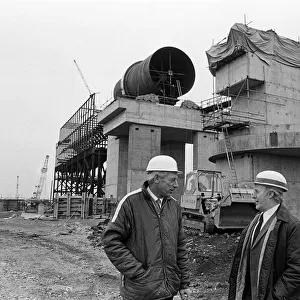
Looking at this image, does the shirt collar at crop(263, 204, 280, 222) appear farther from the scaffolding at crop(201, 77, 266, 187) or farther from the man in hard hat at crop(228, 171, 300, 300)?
the scaffolding at crop(201, 77, 266, 187)

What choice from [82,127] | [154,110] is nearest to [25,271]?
[154,110]

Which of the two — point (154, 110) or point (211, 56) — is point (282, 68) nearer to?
point (211, 56)

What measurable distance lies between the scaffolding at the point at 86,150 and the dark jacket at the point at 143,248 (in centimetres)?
4098

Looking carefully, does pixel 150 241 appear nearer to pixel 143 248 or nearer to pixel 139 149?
pixel 143 248

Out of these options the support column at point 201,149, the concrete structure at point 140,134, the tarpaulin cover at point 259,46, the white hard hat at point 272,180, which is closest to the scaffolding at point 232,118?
the tarpaulin cover at point 259,46

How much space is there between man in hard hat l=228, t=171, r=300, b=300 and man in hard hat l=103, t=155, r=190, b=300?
522 mm

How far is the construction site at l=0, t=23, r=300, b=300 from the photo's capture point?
10.5 meters

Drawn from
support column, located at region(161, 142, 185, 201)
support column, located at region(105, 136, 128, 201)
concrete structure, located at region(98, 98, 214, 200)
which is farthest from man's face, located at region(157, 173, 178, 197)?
support column, located at region(161, 142, 185, 201)

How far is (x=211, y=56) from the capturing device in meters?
25.3

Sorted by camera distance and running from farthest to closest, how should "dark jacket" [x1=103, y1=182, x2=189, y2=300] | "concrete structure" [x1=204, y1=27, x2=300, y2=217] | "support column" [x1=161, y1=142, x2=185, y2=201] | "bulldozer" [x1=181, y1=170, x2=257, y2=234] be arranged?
1. "support column" [x1=161, y1=142, x2=185, y2=201]
2. "concrete structure" [x1=204, y1=27, x2=300, y2=217]
3. "bulldozer" [x1=181, y1=170, x2=257, y2=234]
4. "dark jacket" [x1=103, y1=182, x2=189, y2=300]

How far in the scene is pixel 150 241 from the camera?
10.0 ft

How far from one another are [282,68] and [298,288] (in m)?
22.6

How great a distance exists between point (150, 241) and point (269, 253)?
0.95 meters

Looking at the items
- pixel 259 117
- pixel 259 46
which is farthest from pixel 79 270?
pixel 259 46
